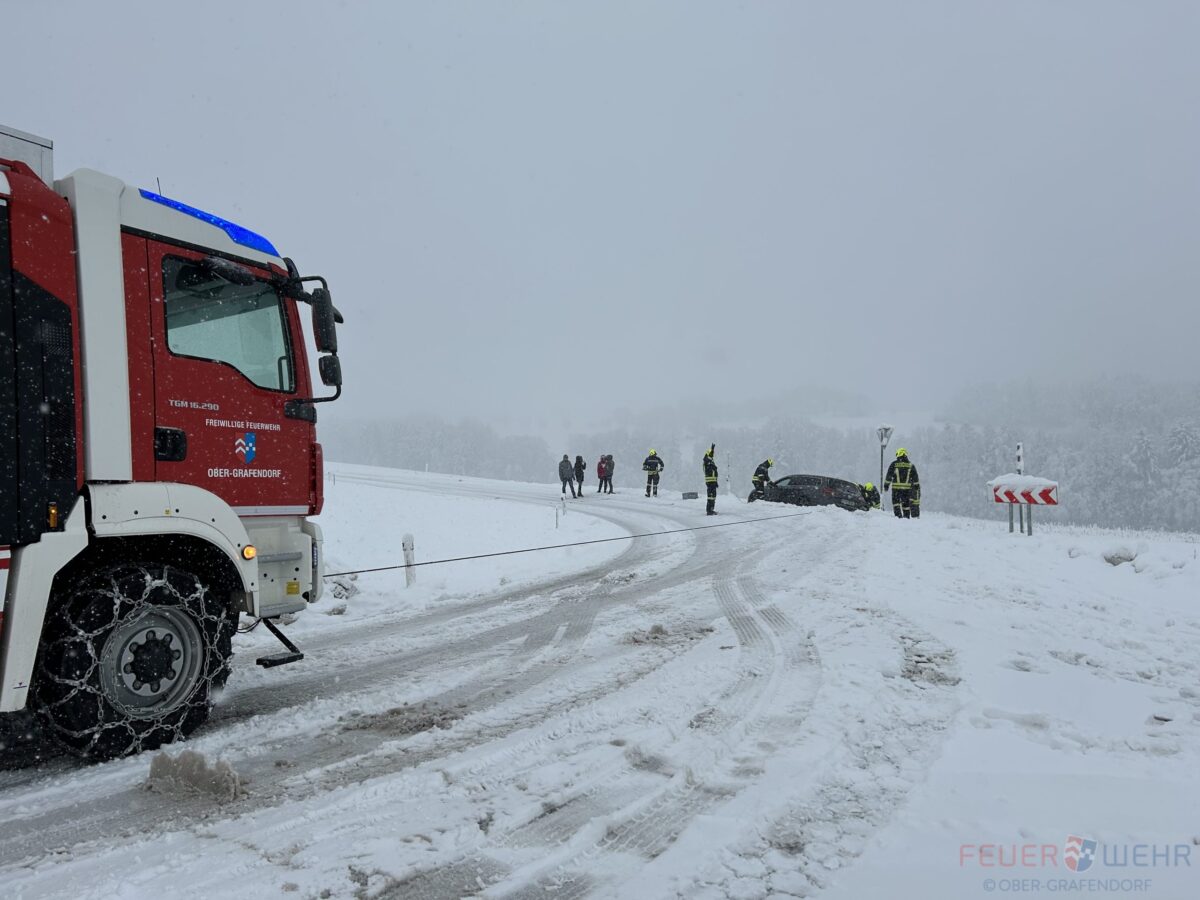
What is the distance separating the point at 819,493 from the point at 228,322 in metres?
20.1

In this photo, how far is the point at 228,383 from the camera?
4.50 meters

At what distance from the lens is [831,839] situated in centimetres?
274

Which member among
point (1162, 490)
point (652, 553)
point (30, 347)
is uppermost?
point (30, 347)

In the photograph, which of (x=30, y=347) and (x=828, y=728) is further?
(x=828, y=728)

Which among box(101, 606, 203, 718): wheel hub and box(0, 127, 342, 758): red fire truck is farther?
box(101, 606, 203, 718): wheel hub

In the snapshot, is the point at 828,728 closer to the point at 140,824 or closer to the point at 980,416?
the point at 140,824

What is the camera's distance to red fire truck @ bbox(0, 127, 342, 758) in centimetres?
340

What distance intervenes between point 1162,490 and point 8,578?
89.5m

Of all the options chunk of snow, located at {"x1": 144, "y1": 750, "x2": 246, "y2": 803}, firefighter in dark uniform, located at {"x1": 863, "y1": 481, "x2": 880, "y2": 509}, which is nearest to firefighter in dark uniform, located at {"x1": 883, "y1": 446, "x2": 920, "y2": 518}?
firefighter in dark uniform, located at {"x1": 863, "y1": 481, "x2": 880, "y2": 509}

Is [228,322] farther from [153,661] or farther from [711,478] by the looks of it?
[711,478]

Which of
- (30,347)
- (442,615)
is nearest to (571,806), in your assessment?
(30,347)

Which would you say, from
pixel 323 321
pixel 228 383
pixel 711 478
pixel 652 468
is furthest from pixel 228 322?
pixel 652 468

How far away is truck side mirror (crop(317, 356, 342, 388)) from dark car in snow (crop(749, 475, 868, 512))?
18.9m

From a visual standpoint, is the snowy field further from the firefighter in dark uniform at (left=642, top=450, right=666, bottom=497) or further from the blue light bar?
the firefighter in dark uniform at (left=642, top=450, right=666, bottom=497)
